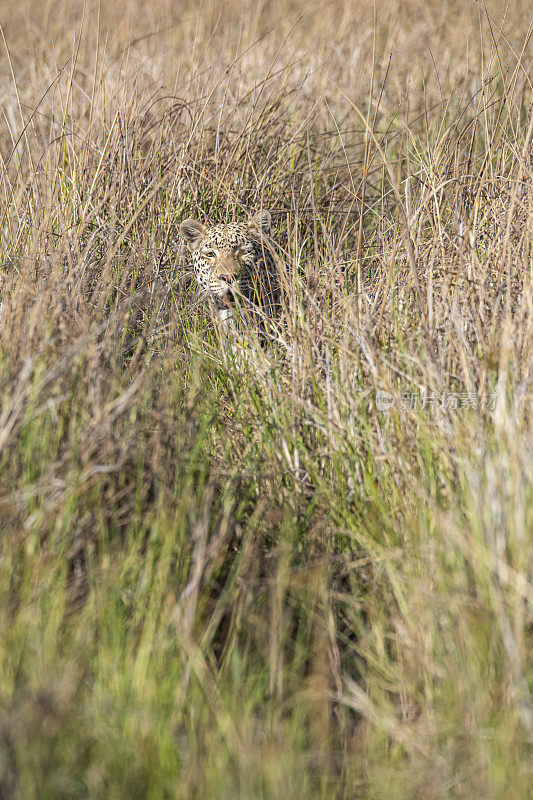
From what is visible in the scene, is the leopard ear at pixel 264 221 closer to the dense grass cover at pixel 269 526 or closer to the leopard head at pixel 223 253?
the leopard head at pixel 223 253

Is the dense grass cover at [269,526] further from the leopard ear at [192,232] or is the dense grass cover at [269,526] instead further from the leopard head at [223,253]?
the leopard head at [223,253]

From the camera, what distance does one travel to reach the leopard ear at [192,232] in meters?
4.20

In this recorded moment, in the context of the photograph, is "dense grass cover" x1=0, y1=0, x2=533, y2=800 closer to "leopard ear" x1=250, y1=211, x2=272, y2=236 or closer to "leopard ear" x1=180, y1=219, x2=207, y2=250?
"leopard ear" x1=180, y1=219, x2=207, y2=250

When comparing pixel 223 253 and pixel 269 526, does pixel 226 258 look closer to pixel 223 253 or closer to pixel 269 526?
pixel 223 253

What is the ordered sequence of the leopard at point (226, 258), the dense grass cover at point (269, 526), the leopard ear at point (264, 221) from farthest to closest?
the leopard at point (226, 258) → the leopard ear at point (264, 221) → the dense grass cover at point (269, 526)

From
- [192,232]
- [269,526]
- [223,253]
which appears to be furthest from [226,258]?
[269,526]

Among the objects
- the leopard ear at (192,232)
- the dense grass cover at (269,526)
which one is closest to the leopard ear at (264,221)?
the leopard ear at (192,232)

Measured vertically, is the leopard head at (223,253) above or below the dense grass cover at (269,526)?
below

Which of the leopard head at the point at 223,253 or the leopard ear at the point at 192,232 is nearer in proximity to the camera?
the leopard ear at the point at 192,232

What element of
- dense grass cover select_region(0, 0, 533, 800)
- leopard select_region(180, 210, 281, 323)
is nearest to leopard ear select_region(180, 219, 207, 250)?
leopard select_region(180, 210, 281, 323)

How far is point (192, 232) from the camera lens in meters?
4.32

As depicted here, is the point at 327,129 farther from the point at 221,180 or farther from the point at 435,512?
the point at 435,512

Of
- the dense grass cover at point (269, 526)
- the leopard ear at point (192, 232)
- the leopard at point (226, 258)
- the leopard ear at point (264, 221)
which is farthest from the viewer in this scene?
the leopard at point (226, 258)

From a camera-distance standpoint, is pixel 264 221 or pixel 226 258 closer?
pixel 264 221
